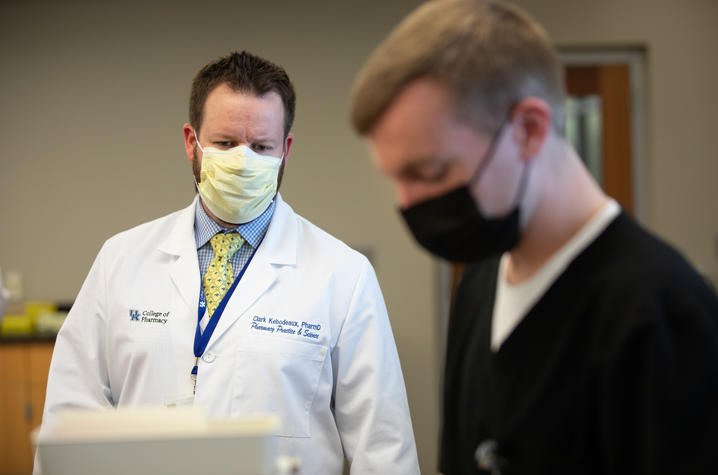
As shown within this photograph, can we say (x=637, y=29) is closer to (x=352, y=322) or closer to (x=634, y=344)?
(x=352, y=322)

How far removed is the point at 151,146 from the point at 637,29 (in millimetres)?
2694

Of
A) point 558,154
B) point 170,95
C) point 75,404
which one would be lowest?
point 75,404

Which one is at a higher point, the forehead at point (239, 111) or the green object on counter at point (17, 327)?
the forehead at point (239, 111)

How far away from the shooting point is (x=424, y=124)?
805mm

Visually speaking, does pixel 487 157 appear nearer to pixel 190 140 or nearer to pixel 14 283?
pixel 190 140

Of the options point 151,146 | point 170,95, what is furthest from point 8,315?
point 170,95

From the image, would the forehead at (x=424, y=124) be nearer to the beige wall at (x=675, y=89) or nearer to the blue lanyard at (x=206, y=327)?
the blue lanyard at (x=206, y=327)

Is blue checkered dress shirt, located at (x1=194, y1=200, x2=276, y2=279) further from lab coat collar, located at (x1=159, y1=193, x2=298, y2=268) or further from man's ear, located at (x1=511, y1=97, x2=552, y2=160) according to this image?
man's ear, located at (x1=511, y1=97, x2=552, y2=160)

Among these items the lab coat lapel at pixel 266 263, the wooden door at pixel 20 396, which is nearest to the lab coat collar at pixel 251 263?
the lab coat lapel at pixel 266 263

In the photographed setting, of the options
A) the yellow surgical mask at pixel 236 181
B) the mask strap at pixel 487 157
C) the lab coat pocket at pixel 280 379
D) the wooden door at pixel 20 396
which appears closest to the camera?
the mask strap at pixel 487 157

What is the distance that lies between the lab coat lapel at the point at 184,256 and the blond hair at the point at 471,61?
842 millimetres

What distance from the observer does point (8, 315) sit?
370 centimetres

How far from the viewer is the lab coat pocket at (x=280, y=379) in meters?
1.43

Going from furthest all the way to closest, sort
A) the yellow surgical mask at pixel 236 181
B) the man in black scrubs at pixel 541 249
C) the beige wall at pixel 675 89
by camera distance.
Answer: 1. the beige wall at pixel 675 89
2. the yellow surgical mask at pixel 236 181
3. the man in black scrubs at pixel 541 249
